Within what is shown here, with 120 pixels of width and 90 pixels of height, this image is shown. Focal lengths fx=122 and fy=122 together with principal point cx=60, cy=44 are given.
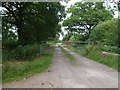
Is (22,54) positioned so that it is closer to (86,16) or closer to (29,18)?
(29,18)

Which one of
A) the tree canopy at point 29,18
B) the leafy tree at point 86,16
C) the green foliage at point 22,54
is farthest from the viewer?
the leafy tree at point 86,16

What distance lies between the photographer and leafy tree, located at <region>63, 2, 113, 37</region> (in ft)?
73.7

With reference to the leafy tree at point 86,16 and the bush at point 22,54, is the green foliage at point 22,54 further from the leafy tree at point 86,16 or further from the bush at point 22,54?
the leafy tree at point 86,16

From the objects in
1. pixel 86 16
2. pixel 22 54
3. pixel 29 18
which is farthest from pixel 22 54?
pixel 86 16

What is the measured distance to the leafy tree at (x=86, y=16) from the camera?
2247 centimetres

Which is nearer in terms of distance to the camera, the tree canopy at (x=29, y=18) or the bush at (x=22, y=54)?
the bush at (x=22, y=54)

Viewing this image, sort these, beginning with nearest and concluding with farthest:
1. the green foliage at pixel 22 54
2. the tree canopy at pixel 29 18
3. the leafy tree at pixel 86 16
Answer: the green foliage at pixel 22 54 → the tree canopy at pixel 29 18 → the leafy tree at pixel 86 16

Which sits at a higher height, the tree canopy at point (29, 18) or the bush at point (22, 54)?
the tree canopy at point (29, 18)

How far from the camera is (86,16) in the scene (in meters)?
22.7

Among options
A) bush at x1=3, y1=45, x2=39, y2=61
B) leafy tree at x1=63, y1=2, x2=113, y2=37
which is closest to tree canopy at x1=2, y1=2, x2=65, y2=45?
bush at x1=3, y1=45, x2=39, y2=61

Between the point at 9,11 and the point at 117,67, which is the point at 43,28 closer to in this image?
the point at 9,11

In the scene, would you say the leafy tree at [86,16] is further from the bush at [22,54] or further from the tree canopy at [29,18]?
the bush at [22,54]

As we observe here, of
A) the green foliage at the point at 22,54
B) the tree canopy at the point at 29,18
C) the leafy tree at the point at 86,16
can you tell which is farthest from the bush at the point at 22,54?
the leafy tree at the point at 86,16

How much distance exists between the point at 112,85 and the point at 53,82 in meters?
2.19
